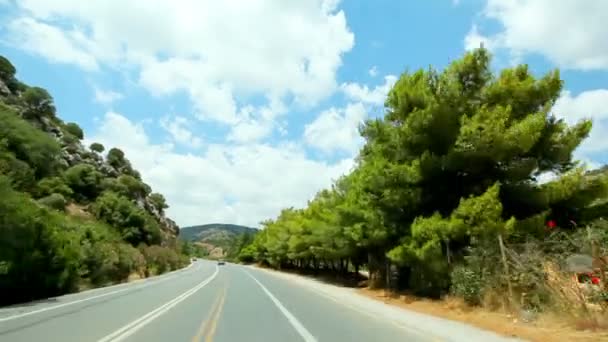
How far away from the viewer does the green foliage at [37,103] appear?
91519mm

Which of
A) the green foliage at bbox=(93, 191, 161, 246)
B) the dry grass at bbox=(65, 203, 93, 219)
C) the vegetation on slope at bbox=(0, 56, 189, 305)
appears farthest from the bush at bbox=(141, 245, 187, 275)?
the dry grass at bbox=(65, 203, 93, 219)

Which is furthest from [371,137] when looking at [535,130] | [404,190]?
[535,130]

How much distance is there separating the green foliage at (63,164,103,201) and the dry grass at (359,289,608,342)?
248ft

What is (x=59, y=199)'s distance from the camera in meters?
66.7

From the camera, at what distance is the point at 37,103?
97375 millimetres

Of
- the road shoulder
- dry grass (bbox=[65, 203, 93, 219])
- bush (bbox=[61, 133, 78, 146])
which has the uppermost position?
bush (bbox=[61, 133, 78, 146])

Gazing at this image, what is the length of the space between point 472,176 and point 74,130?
10750cm

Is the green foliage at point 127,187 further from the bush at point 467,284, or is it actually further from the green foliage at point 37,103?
the bush at point 467,284

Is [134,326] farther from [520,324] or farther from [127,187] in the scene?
[127,187]

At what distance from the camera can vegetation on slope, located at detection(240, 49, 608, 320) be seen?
61.6 feet

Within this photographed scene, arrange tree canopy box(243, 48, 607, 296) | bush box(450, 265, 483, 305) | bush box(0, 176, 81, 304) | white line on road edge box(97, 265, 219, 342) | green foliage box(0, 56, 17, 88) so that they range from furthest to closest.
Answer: green foliage box(0, 56, 17, 88) < bush box(0, 176, 81, 304) < tree canopy box(243, 48, 607, 296) < bush box(450, 265, 483, 305) < white line on road edge box(97, 265, 219, 342)

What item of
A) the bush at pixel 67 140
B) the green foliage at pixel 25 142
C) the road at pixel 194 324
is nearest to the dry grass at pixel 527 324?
the road at pixel 194 324

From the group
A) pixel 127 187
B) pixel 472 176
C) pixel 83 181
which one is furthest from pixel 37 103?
pixel 472 176

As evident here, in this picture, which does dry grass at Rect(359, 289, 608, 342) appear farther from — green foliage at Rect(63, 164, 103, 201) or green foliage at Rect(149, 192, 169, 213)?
green foliage at Rect(149, 192, 169, 213)
